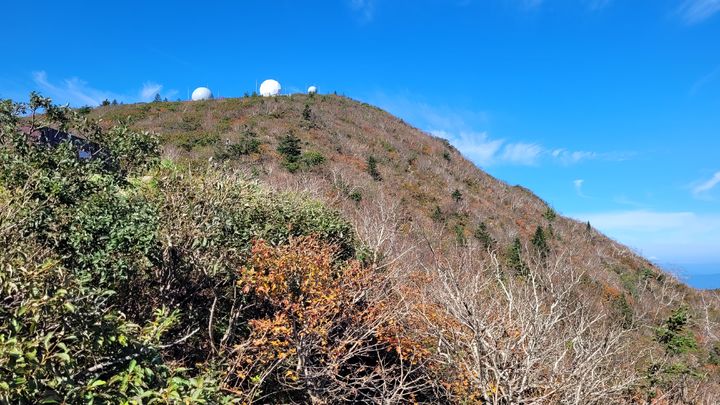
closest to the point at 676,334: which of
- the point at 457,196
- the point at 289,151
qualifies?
the point at 457,196

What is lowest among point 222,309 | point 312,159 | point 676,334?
point 222,309

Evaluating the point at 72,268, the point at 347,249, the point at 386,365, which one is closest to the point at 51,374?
the point at 72,268

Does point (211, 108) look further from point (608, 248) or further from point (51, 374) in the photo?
point (51, 374)

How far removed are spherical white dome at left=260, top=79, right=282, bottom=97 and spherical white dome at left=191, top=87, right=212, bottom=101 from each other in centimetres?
643

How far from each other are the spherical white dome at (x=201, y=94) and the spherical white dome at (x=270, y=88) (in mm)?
6434

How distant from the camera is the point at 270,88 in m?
54.9

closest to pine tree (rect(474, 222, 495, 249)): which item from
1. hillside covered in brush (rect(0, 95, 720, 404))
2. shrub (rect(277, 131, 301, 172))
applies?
shrub (rect(277, 131, 301, 172))

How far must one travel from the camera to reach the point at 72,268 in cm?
561

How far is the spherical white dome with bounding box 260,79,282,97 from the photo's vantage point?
5459 cm

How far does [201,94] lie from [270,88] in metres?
8.59

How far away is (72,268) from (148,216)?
1124 mm

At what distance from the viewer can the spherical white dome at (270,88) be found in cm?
5459

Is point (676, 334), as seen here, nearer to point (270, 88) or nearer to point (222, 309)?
point (222, 309)

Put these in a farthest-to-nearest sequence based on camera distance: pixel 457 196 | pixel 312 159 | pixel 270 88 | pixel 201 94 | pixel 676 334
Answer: pixel 270 88 → pixel 201 94 → pixel 457 196 → pixel 312 159 → pixel 676 334
